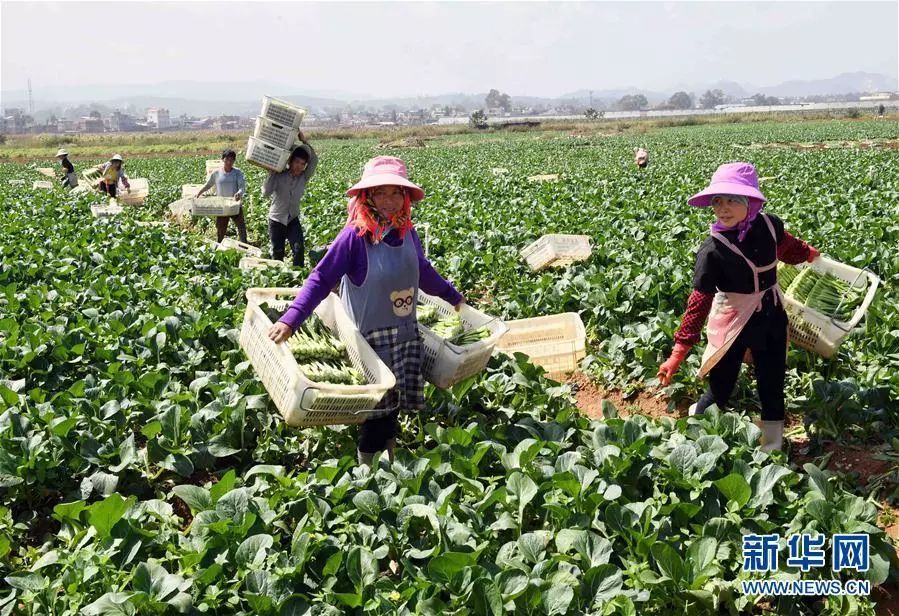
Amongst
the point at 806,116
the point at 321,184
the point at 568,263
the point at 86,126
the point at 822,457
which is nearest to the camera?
the point at 822,457

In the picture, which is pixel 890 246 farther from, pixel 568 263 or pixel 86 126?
pixel 86 126

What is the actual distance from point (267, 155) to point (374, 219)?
5449mm

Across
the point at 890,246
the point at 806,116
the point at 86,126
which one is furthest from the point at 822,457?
the point at 86,126

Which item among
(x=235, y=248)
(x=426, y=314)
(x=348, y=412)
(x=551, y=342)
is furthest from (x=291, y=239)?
(x=348, y=412)

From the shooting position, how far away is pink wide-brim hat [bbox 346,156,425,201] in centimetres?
388

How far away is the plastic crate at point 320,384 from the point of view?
11.9ft

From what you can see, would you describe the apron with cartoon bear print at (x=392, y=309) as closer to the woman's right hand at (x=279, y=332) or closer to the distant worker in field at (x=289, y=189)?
the woman's right hand at (x=279, y=332)

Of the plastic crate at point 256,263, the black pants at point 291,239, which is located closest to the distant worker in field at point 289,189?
the black pants at point 291,239

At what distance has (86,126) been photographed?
193375 millimetres

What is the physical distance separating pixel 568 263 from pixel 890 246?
374 centimetres

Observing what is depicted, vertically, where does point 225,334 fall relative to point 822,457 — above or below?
above

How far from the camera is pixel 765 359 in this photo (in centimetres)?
452

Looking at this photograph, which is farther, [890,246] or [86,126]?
[86,126]

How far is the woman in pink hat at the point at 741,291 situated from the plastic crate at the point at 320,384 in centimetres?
191
